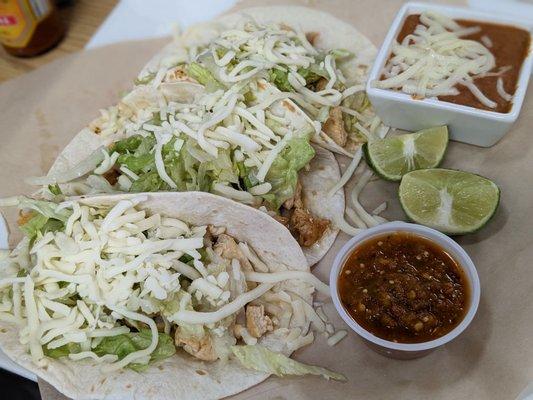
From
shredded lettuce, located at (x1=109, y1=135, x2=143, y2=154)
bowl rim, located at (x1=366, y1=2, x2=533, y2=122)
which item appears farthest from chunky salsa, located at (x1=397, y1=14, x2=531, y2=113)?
shredded lettuce, located at (x1=109, y1=135, x2=143, y2=154)

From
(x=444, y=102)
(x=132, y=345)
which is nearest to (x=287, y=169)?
(x=444, y=102)

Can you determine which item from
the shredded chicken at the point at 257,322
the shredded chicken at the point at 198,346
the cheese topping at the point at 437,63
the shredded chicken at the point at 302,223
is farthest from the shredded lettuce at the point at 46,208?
the cheese topping at the point at 437,63

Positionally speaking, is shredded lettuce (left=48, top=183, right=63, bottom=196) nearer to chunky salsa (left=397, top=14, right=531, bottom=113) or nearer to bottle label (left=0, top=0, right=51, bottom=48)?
bottle label (left=0, top=0, right=51, bottom=48)

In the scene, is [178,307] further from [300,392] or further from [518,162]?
[518,162]

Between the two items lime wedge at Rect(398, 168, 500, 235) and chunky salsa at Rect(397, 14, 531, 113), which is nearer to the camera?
lime wedge at Rect(398, 168, 500, 235)

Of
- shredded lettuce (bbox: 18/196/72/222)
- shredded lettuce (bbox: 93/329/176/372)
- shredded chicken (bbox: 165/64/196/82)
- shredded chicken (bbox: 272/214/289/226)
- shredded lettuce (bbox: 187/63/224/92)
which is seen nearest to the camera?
shredded lettuce (bbox: 93/329/176/372)

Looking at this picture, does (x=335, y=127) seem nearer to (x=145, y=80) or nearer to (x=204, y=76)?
(x=204, y=76)

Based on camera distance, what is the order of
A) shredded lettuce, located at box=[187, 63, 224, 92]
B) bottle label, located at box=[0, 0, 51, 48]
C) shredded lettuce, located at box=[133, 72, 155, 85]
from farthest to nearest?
bottle label, located at box=[0, 0, 51, 48], shredded lettuce, located at box=[133, 72, 155, 85], shredded lettuce, located at box=[187, 63, 224, 92]
